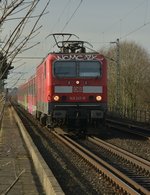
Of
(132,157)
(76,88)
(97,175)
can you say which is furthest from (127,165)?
(76,88)

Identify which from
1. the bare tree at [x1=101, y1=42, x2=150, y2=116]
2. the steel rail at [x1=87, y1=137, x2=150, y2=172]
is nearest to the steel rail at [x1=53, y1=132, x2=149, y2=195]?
the steel rail at [x1=87, y1=137, x2=150, y2=172]

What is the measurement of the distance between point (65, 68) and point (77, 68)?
0.48 metres

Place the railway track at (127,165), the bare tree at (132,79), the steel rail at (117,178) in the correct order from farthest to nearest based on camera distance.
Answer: the bare tree at (132,79) < the railway track at (127,165) < the steel rail at (117,178)

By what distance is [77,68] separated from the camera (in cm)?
2106

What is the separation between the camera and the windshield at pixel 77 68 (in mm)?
20906

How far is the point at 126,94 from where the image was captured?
65.2 meters

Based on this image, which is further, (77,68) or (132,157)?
(77,68)

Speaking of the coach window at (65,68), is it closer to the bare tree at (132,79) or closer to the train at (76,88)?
the train at (76,88)

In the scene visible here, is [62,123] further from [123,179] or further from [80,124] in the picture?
[123,179]

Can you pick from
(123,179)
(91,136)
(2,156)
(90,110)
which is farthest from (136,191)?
(91,136)

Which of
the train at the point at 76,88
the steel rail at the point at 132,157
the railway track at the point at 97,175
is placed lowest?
the railway track at the point at 97,175

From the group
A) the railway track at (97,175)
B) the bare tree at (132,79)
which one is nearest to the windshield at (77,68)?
the railway track at (97,175)

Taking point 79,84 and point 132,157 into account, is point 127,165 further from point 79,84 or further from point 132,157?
point 79,84

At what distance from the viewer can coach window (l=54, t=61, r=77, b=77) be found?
2088 cm
